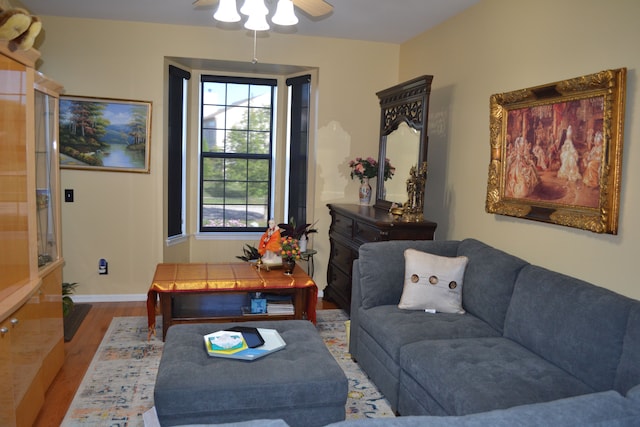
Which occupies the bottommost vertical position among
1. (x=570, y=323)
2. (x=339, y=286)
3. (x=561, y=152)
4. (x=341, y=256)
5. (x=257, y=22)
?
(x=339, y=286)

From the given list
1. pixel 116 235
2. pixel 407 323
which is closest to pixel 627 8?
pixel 407 323

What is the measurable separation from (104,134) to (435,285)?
11.3 ft

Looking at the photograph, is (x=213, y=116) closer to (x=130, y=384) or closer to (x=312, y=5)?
(x=312, y=5)

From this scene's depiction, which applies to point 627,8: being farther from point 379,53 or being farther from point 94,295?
point 94,295

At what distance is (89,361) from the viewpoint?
140 inches

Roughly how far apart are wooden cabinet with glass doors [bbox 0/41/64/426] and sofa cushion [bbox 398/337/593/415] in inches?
74.6

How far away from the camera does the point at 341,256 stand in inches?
194

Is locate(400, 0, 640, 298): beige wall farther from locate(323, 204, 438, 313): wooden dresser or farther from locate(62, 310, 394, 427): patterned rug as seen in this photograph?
locate(62, 310, 394, 427): patterned rug

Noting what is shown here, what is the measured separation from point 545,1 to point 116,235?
164 inches

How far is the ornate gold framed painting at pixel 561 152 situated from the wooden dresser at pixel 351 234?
2.10 ft

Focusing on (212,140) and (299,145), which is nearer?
(299,145)

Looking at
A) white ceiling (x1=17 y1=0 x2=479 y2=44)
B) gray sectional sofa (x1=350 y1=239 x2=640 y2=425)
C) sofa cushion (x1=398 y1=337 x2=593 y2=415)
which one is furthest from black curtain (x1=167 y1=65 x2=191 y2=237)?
sofa cushion (x1=398 y1=337 x2=593 y2=415)

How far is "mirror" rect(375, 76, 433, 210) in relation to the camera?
4133 mm

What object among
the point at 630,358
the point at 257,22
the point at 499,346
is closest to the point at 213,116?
the point at 257,22
